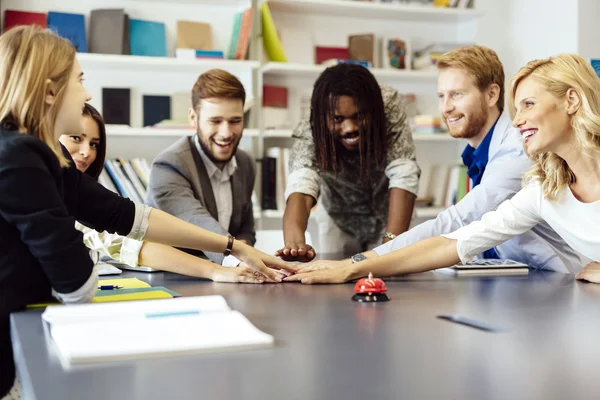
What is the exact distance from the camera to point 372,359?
0.93m

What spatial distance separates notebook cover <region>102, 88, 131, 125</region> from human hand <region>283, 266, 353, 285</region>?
2376 millimetres

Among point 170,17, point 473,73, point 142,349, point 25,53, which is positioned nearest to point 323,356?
point 142,349

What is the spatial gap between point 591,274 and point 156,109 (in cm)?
276

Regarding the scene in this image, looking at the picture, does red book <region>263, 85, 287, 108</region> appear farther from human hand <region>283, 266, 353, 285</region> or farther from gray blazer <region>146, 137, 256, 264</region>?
human hand <region>283, 266, 353, 285</region>

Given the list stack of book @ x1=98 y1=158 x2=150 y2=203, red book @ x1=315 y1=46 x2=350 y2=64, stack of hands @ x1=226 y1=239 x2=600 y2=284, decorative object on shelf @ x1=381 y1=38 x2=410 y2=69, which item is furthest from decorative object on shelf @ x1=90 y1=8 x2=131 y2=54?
stack of hands @ x1=226 y1=239 x2=600 y2=284

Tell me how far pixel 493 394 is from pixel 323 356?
0.26 metres

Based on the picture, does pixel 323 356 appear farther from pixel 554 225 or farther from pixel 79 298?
pixel 554 225

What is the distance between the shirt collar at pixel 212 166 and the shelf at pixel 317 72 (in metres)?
1.33

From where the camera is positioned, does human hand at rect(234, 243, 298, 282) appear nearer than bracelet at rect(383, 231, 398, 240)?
Yes

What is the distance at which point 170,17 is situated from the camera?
3.97 meters

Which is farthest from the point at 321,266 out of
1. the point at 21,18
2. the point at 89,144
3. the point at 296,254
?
the point at 21,18

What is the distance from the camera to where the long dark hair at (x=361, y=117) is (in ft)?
8.94

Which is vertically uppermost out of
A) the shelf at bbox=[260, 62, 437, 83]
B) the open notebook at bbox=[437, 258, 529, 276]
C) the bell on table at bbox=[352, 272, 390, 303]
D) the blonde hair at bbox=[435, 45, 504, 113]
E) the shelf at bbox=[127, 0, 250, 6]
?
the shelf at bbox=[127, 0, 250, 6]

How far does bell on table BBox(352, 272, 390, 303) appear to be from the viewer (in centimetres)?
142
